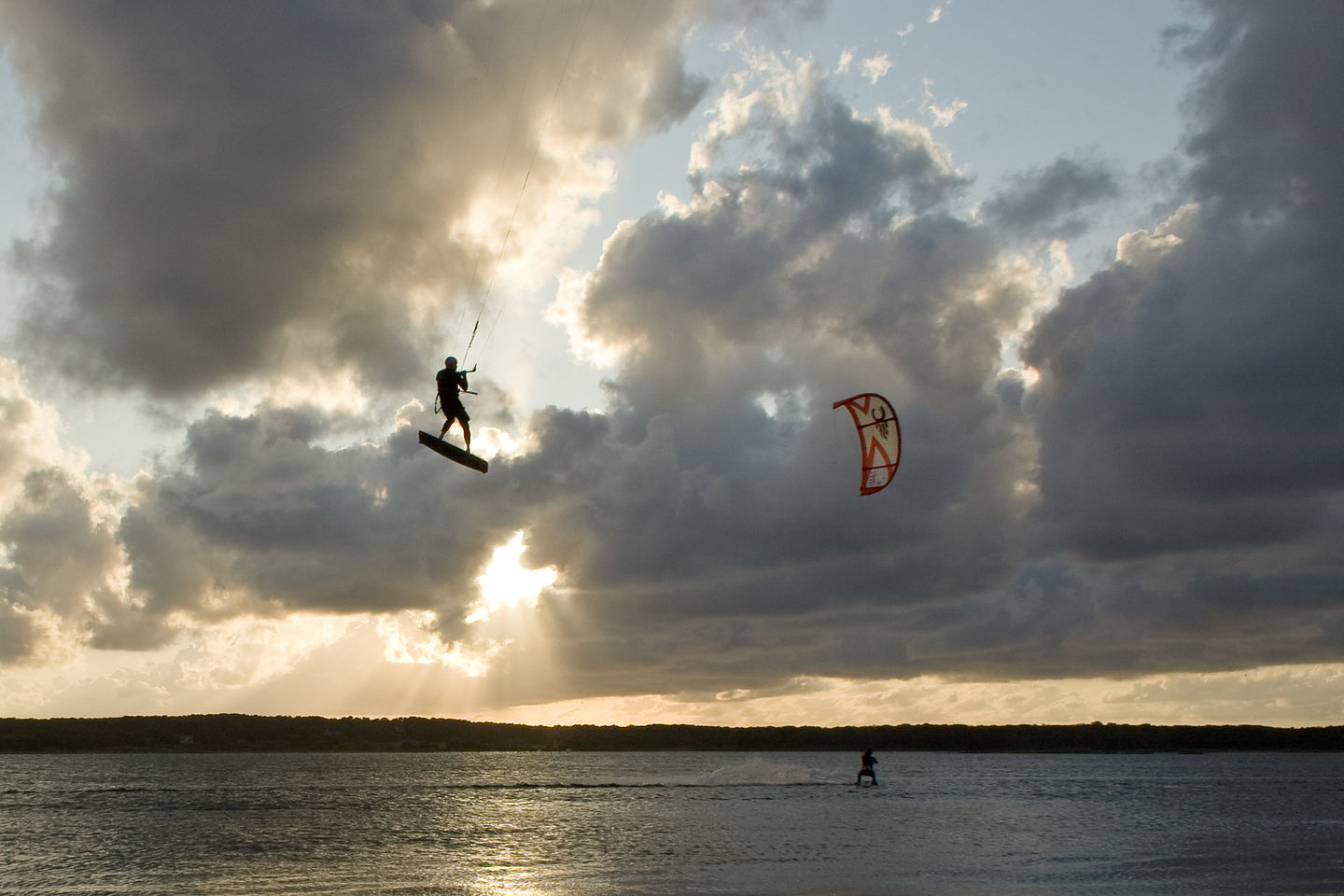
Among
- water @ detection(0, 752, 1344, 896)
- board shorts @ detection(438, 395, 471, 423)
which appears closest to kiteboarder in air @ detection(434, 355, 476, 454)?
board shorts @ detection(438, 395, 471, 423)

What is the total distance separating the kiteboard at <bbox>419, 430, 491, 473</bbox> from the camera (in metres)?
20.2

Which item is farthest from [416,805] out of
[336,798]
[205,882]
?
[205,882]

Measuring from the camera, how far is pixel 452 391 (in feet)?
65.6

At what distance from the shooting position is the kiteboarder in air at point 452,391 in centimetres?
1978

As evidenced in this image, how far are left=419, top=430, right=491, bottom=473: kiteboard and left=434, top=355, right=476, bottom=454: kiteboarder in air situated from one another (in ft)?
0.95

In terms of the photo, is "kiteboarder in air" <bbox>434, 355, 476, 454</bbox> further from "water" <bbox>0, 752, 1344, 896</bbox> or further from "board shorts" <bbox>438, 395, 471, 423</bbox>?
"water" <bbox>0, 752, 1344, 896</bbox>

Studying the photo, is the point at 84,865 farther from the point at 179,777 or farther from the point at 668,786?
the point at 179,777

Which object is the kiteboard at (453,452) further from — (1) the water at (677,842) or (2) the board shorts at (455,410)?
(1) the water at (677,842)

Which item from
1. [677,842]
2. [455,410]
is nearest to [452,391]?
[455,410]

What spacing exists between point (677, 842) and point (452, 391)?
24537 millimetres

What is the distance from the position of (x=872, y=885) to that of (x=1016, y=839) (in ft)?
53.9

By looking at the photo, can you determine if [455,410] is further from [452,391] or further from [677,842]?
[677,842]

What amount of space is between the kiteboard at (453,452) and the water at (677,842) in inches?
455

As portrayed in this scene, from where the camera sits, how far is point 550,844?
3978cm
